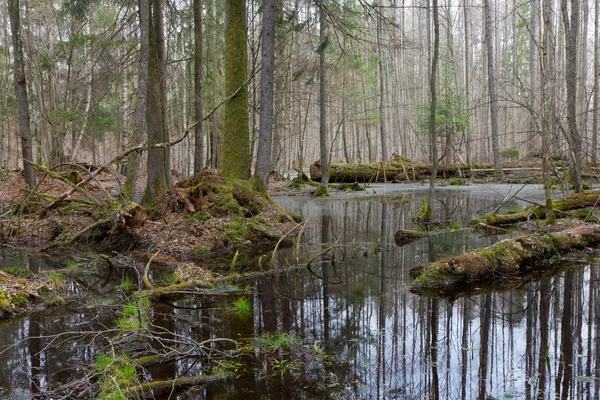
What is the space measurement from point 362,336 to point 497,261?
10.6ft

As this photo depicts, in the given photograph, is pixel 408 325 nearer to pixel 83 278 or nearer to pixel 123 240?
pixel 83 278

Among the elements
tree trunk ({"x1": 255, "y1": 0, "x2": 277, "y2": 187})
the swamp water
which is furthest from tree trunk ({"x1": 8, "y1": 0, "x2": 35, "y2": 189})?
the swamp water

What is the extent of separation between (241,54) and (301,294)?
7902 mm

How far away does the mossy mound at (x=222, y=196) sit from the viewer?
1075 cm

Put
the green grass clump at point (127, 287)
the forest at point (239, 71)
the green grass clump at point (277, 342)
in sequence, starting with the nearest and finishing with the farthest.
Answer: the green grass clump at point (277, 342) < the green grass clump at point (127, 287) < the forest at point (239, 71)

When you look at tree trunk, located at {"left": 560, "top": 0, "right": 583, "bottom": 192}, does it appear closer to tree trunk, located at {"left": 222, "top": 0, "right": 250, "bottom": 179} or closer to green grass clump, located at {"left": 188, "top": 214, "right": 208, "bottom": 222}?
tree trunk, located at {"left": 222, "top": 0, "right": 250, "bottom": 179}

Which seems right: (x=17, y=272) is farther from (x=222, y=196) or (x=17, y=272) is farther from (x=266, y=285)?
(x=222, y=196)

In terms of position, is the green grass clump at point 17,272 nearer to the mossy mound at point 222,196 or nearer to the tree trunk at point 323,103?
the mossy mound at point 222,196

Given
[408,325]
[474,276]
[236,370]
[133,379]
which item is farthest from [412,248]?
[133,379]

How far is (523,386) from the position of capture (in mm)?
3623

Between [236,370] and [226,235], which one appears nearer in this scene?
[236,370]

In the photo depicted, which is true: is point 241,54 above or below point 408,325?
above

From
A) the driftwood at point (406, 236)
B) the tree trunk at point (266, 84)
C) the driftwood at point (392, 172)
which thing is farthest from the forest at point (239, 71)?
the driftwood at point (406, 236)

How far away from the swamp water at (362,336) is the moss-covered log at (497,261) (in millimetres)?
399
